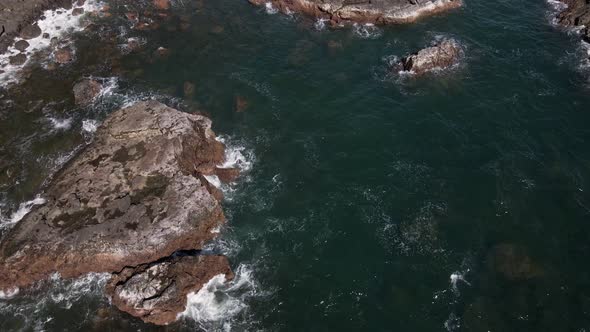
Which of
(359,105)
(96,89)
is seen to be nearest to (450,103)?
(359,105)

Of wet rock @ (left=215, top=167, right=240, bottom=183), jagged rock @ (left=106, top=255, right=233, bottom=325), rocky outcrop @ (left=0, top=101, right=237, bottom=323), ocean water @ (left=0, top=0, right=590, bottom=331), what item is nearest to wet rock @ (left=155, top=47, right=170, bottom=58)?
ocean water @ (left=0, top=0, right=590, bottom=331)

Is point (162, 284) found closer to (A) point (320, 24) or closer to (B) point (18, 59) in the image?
(B) point (18, 59)

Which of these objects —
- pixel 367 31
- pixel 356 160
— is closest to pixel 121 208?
pixel 356 160

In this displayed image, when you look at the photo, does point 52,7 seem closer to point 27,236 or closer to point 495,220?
point 27,236

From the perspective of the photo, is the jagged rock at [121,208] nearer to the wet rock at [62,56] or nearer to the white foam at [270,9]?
the wet rock at [62,56]

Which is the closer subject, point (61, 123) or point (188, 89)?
point (61, 123)

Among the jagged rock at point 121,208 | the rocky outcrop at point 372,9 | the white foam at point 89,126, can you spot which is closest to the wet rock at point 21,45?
the white foam at point 89,126

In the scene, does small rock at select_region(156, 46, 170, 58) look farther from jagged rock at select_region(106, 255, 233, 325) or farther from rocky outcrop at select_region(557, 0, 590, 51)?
rocky outcrop at select_region(557, 0, 590, 51)
